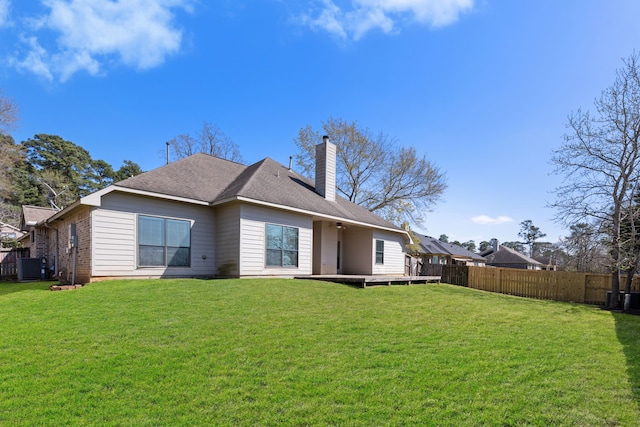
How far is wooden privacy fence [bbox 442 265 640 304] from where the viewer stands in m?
13.9

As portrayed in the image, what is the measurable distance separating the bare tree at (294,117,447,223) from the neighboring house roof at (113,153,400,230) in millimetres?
9061

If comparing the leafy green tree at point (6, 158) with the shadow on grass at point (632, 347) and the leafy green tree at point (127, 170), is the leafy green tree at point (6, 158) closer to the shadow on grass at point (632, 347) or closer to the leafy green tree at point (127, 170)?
the leafy green tree at point (127, 170)

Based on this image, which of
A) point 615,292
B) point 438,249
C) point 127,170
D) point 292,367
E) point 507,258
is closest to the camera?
point 292,367

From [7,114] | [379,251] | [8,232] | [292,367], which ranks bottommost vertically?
[292,367]

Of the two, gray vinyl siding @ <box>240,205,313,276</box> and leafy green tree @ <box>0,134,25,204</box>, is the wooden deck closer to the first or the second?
gray vinyl siding @ <box>240,205,313,276</box>

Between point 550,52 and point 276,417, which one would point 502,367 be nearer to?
point 276,417

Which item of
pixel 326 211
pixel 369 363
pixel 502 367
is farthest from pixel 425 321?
pixel 326 211

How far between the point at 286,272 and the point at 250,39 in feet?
29.6

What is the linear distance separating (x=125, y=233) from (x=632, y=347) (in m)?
12.0

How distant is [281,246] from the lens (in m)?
11.8

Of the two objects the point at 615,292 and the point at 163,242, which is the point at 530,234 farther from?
the point at 163,242

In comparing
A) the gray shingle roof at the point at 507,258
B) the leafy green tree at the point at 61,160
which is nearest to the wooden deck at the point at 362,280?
the leafy green tree at the point at 61,160

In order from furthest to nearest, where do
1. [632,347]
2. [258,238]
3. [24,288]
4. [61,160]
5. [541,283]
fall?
[61,160]
[541,283]
[258,238]
[24,288]
[632,347]

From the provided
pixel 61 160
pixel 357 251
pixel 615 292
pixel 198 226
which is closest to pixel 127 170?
pixel 61 160
